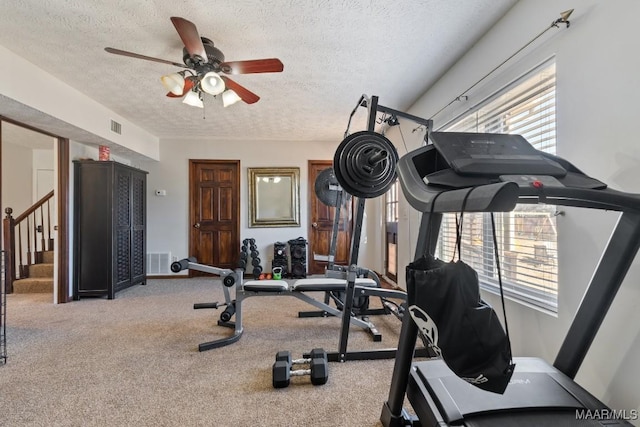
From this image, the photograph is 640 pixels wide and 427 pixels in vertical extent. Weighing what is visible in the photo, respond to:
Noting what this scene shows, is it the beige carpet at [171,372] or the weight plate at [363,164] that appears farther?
the weight plate at [363,164]

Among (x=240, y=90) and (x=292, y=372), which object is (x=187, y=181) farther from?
(x=292, y=372)

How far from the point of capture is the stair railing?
4016mm

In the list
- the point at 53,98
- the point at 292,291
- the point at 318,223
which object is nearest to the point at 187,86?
the point at 53,98

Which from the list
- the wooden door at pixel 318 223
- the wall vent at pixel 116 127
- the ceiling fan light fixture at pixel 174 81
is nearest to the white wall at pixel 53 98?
the wall vent at pixel 116 127

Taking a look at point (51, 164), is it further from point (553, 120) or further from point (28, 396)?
point (553, 120)

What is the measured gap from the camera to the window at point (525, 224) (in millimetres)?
1622

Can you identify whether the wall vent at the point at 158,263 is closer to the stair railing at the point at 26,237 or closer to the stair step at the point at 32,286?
the stair step at the point at 32,286

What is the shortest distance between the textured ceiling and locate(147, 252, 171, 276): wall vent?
2487 millimetres

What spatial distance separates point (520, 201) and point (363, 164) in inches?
52.1

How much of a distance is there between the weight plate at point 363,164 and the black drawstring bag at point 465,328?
4.36ft

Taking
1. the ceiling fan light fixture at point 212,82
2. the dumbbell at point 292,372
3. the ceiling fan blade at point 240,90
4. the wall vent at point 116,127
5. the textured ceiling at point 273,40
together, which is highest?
the textured ceiling at point 273,40

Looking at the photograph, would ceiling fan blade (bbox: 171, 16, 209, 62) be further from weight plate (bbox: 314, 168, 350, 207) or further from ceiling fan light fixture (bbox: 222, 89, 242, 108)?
weight plate (bbox: 314, 168, 350, 207)

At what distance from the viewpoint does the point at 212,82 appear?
2203 millimetres

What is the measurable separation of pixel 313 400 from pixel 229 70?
231 cm
